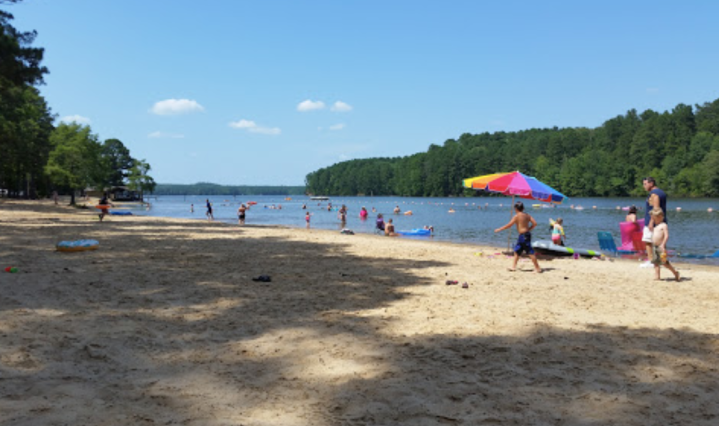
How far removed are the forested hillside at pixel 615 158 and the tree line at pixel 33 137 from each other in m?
105

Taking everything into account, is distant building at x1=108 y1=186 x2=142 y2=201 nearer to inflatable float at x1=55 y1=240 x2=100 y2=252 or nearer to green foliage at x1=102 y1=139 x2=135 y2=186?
green foliage at x1=102 y1=139 x2=135 y2=186

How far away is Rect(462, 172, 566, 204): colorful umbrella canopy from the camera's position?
13633 mm

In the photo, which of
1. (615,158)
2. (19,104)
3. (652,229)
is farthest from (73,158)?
(615,158)

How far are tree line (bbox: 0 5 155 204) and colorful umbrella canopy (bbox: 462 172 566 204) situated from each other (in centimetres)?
1604

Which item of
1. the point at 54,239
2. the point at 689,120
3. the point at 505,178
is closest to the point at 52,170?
the point at 54,239

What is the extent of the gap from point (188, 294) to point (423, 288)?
12.9ft

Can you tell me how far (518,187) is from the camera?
540 inches

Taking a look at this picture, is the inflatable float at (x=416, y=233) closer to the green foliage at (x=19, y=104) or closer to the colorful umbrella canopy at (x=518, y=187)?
the colorful umbrella canopy at (x=518, y=187)

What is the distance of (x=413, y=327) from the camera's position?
19.9 ft

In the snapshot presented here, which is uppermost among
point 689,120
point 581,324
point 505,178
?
point 689,120

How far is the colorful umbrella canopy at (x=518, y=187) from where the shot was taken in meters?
13.6

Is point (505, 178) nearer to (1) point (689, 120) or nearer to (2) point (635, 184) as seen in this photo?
(2) point (635, 184)

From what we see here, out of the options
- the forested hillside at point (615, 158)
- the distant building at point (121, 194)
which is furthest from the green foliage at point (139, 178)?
the forested hillside at point (615, 158)

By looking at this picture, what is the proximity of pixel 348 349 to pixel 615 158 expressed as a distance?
138171 mm
